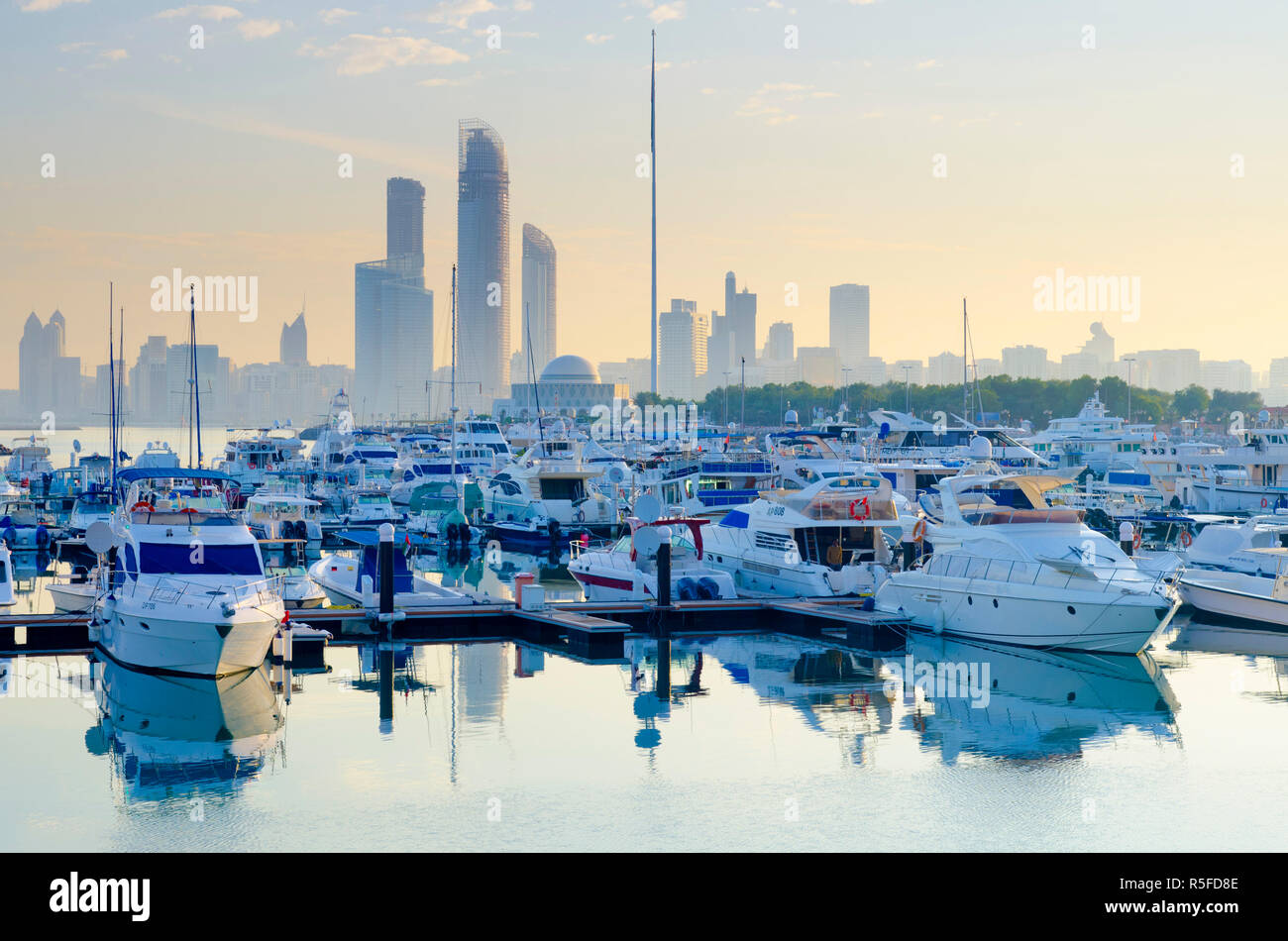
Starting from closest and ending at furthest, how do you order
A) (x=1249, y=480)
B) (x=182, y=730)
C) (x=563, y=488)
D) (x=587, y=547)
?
(x=182, y=730)
(x=587, y=547)
(x=563, y=488)
(x=1249, y=480)

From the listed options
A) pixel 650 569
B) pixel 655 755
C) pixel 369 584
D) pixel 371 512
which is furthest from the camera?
pixel 371 512

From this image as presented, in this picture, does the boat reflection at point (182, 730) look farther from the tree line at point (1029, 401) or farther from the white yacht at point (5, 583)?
the tree line at point (1029, 401)

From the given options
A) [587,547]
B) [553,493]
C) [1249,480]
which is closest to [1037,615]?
[587,547]

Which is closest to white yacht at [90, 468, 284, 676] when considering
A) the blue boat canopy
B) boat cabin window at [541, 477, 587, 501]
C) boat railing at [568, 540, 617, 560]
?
boat railing at [568, 540, 617, 560]

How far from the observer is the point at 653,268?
2237 inches

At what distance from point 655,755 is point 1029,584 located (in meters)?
11.3

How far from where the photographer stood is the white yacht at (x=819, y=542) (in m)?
35.6

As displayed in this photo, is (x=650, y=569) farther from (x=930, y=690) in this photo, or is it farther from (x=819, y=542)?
(x=930, y=690)

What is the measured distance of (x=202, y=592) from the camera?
2567 centimetres

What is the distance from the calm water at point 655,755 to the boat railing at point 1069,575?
5.21 ft

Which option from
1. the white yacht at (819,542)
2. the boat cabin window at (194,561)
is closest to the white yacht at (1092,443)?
the white yacht at (819,542)
